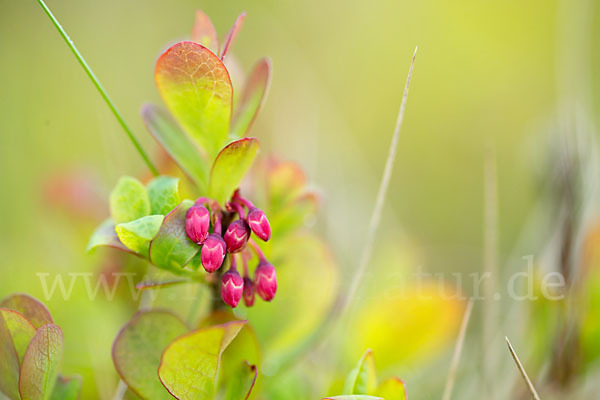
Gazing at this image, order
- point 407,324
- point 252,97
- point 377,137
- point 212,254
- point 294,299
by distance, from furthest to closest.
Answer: point 377,137 < point 407,324 < point 294,299 < point 252,97 < point 212,254

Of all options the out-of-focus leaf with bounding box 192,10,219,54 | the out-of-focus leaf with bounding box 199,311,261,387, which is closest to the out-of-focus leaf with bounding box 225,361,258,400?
the out-of-focus leaf with bounding box 199,311,261,387

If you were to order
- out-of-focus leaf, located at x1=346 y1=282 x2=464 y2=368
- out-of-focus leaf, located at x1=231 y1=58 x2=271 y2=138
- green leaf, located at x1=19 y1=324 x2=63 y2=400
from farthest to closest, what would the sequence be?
out-of-focus leaf, located at x1=346 y1=282 x2=464 y2=368, out-of-focus leaf, located at x1=231 y1=58 x2=271 y2=138, green leaf, located at x1=19 y1=324 x2=63 y2=400

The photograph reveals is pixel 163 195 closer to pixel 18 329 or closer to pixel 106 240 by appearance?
pixel 106 240

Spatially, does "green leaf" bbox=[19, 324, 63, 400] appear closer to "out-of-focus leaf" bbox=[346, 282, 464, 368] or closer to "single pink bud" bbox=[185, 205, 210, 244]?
"single pink bud" bbox=[185, 205, 210, 244]

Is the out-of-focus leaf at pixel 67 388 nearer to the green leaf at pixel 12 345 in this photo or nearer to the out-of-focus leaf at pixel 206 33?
the green leaf at pixel 12 345

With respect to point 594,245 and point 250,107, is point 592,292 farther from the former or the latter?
point 250,107

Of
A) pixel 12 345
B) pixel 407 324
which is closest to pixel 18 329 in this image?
pixel 12 345
